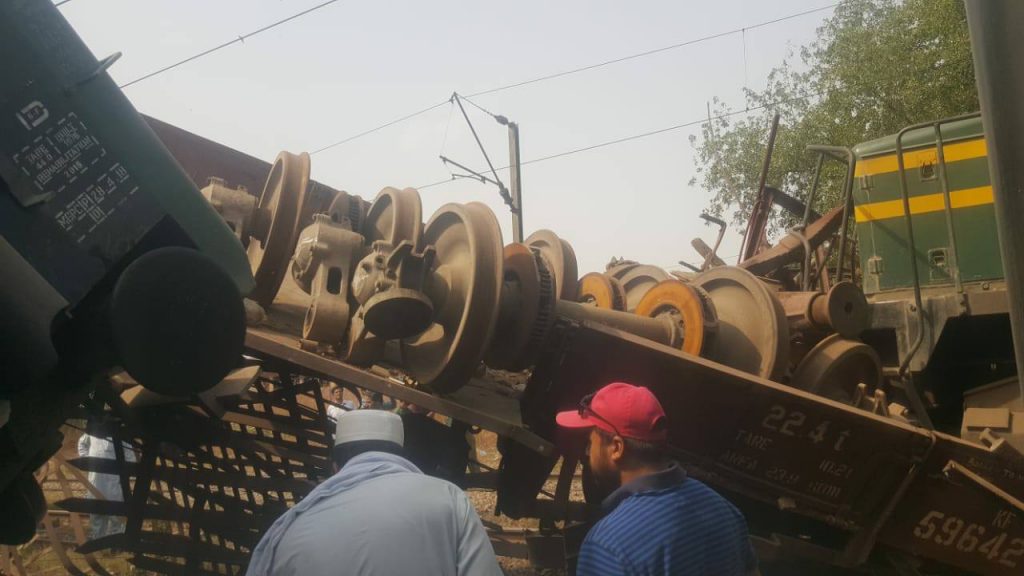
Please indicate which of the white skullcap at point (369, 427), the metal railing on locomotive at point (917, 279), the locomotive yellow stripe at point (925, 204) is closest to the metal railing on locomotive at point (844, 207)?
the locomotive yellow stripe at point (925, 204)

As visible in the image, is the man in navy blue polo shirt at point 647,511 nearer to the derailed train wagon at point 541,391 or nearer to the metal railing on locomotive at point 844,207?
the derailed train wagon at point 541,391

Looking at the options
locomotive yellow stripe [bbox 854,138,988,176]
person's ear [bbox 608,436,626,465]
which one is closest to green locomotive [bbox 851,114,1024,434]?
locomotive yellow stripe [bbox 854,138,988,176]

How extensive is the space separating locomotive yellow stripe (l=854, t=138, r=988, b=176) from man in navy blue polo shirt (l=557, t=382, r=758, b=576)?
4.71 metres

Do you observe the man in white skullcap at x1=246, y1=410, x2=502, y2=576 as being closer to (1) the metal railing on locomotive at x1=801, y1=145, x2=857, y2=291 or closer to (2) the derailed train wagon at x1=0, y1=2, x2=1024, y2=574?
(2) the derailed train wagon at x1=0, y1=2, x2=1024, y2=574

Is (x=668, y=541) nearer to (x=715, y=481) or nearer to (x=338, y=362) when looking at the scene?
(x=338, y=362)

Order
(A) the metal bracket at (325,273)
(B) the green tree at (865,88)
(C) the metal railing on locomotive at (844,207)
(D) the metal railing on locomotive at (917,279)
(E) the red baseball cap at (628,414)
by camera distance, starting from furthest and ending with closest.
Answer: (B) the green tree at (865,88) → (C) the metal railing on locomotive at (844,207) → (D) the metal railing on locomotive at (917,279) → (A) the metal bracket at (325,273) → (E) the red baseball cap at (628,414)

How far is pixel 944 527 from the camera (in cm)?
445

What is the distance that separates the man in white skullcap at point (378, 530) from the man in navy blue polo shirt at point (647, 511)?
326mm

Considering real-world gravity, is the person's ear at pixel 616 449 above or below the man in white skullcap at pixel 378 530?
below

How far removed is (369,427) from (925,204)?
520 cm

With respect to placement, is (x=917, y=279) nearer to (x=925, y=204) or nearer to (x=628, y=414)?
(x=925, y=204)

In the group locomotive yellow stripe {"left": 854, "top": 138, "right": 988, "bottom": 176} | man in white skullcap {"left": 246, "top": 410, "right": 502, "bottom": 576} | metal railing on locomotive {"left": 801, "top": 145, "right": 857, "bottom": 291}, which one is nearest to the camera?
man in white skullcap {"left": 246, "top": 410, "right": 502, "bottom": 576}

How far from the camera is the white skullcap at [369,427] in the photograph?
2248 mm

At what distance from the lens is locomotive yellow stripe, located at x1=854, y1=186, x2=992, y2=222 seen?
571cm
